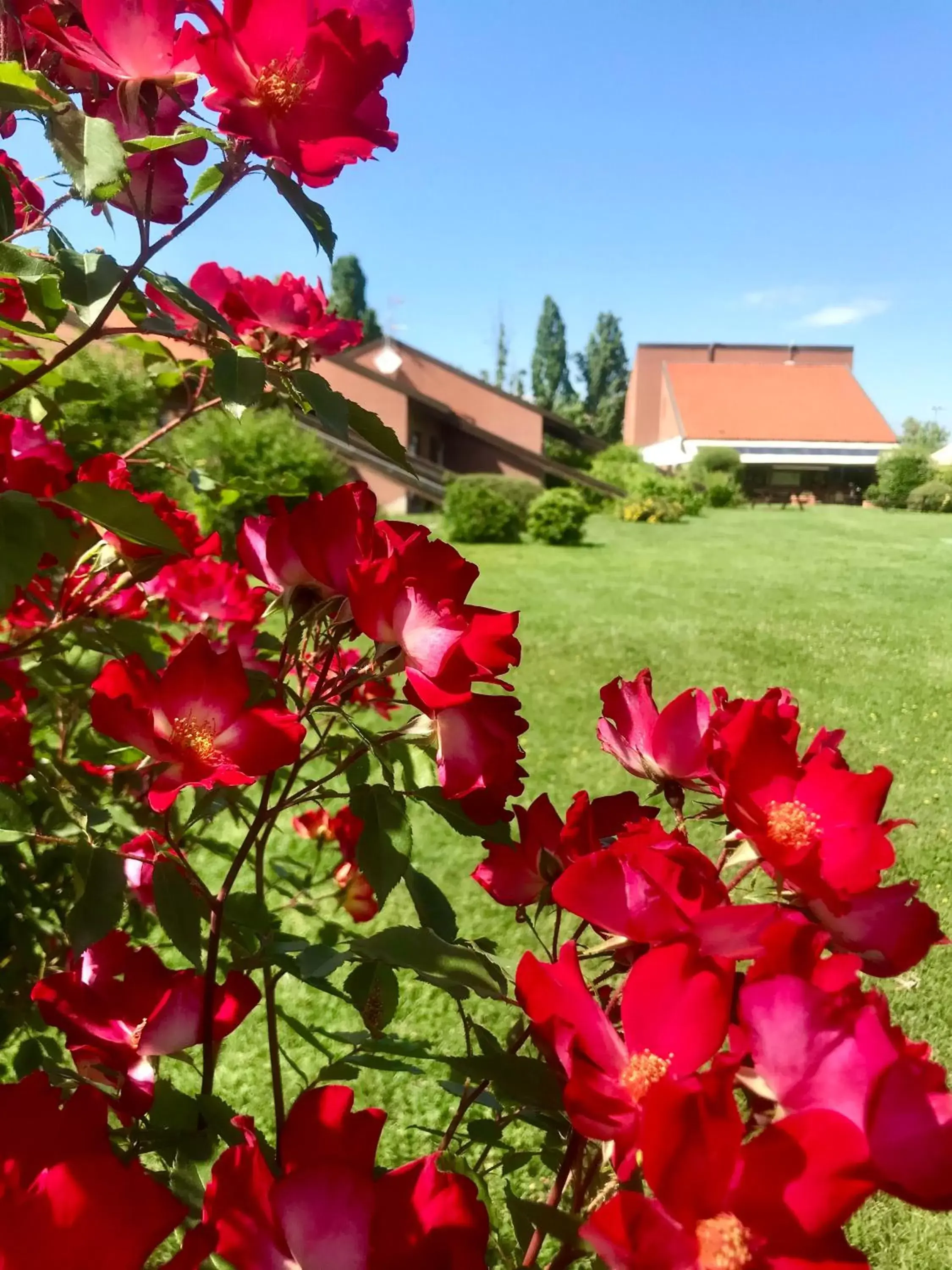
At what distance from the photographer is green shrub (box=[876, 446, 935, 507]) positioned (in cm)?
2303

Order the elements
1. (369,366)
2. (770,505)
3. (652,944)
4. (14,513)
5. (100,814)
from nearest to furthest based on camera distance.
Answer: (652,944) < (14,513) < (100,814) < (369,366) < (770,505)

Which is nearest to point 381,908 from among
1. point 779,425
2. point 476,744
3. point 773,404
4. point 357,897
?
point 476,744

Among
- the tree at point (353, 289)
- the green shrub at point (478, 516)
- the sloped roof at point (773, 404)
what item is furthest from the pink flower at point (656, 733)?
the tree at point (353, 289)

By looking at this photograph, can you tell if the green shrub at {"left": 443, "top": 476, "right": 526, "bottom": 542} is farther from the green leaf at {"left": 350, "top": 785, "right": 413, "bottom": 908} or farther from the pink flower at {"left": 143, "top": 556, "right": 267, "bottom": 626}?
the green leaf at {"left": 350, "top": 785, "right": 413, "bottom": 908}

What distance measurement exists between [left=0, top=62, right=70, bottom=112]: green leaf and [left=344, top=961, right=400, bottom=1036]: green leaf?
2.06 feet

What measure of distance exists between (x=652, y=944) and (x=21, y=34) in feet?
2.50

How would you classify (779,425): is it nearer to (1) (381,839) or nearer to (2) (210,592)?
(2) (210,592)

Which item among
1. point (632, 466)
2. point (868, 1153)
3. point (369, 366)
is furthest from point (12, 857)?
point (632, 466)

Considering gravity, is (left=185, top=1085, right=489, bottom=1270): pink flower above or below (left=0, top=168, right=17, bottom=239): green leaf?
below

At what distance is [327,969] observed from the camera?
627 millimetres

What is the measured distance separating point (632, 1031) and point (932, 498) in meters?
24.3

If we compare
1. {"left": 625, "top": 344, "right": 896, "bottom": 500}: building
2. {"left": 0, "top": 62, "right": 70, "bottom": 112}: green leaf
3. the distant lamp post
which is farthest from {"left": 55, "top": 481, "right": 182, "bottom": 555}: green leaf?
{"left": 625, "top": 344, "right": 896, "bottom": 500}: building

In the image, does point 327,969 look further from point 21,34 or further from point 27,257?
point 21,34

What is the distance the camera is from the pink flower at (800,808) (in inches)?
18.8
